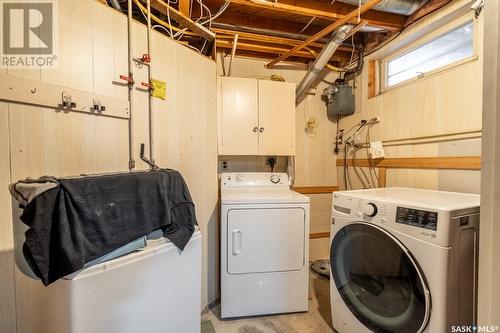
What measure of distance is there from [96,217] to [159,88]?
0.91 m

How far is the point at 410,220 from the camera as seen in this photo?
1140mm

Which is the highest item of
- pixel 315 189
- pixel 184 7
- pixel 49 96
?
pixel 184 7

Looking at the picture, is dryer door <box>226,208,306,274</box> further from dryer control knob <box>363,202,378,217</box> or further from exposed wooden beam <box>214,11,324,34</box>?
exposed wooden beam <box>214,11,324,34</box>

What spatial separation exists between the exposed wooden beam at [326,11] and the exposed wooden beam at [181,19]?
1.02 feet

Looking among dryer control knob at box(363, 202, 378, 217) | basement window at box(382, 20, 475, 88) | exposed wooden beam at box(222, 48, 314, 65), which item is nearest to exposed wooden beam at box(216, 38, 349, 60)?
exposed wooden beam at box(222, 48, 314, 65)

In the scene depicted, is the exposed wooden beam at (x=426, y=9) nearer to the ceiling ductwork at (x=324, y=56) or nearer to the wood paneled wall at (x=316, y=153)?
the ceiling ductwork at (x=324, y=56)

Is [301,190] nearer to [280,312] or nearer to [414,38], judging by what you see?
[280,312]

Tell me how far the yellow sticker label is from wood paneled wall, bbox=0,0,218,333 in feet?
0.12

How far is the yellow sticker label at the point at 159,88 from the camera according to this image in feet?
4.90

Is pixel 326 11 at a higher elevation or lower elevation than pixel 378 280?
higher

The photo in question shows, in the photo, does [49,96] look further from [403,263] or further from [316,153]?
[316,153]

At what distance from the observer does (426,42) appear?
194cm

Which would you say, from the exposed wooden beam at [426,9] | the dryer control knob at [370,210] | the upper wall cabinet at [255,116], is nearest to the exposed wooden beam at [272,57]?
the upper wall cabinet at [255,116]

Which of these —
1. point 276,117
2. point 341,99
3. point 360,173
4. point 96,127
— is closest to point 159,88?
point 96,127
